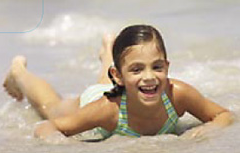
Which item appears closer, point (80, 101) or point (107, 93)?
point (107, 93)

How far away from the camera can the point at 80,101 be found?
402 cm

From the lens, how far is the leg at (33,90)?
4.14m

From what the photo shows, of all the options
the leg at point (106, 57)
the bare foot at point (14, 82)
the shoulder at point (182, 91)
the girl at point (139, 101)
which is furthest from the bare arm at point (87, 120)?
the bare foot at point (14, 82)

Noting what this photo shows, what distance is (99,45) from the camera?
704 cm

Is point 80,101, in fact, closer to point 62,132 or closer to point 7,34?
point 62,132

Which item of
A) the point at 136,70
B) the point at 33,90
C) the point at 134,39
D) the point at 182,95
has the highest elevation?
the point at 134,39

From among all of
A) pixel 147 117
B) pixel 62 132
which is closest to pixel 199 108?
pixel 147 117

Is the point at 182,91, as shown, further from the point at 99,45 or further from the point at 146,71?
the point at 99,45

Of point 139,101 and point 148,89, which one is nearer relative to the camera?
point 148,89

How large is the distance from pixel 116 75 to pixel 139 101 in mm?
222

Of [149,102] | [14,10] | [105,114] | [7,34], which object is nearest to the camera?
[149,102]

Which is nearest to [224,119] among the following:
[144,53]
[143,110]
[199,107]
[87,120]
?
[199,107]

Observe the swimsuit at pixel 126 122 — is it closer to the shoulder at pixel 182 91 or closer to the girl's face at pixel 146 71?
the shoulder at pixel 182 91

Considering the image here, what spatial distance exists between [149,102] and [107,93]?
15.7 inches
